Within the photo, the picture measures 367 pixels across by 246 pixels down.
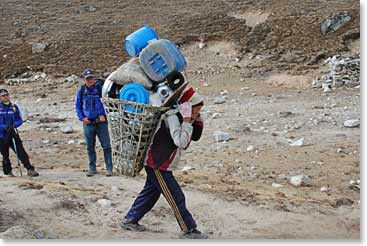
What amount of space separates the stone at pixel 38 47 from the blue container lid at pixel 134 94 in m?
19.0

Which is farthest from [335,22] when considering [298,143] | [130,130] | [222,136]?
[130,130]

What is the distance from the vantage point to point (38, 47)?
75.4ft

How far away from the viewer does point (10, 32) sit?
25.0 metres

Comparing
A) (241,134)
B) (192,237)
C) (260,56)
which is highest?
(192,237)

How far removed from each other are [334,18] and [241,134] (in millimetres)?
11388

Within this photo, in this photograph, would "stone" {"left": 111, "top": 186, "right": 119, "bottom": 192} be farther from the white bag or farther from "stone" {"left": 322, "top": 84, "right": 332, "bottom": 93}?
"stone" {"left": 322, "top": 84, "right": 332, "bottom": 93}

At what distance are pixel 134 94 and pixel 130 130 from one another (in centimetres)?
25

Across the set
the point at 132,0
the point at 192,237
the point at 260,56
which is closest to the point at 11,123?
the point at 192,237

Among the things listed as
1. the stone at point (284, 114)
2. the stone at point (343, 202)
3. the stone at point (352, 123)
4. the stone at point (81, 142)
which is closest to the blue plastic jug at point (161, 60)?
the stone at point (343, 202)

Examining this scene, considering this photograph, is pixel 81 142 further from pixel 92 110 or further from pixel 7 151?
pixel 92 110

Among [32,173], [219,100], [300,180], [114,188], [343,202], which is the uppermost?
[114,188]

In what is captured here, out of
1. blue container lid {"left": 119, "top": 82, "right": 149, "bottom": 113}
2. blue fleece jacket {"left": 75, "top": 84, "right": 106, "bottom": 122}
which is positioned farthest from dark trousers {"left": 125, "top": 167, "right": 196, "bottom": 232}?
blue fleece jacket {"left": 75, "top": 84, "right": 106, "bottom": 122}

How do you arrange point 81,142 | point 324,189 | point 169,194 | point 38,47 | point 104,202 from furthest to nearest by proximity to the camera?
1. point 38,47
2. point 81,142
3. point 324,189
4. point 104,202
5. point 169,194

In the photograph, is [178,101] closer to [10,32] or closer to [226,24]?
[226,24]
